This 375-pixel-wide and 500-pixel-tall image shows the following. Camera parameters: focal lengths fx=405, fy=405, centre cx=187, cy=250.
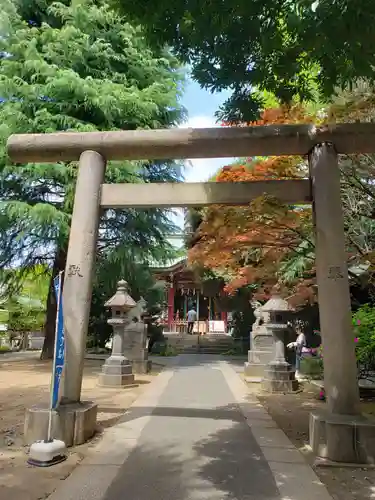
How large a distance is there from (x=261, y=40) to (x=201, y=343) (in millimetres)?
20154

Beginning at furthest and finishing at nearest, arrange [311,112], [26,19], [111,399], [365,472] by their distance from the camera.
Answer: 1. [26,19]
2. [311,112]
3. [111,399]
4. [365,472]

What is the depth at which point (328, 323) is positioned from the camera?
4.73 m

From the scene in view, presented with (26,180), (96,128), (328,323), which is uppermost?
(96,128)

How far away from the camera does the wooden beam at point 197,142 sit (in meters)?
5.25

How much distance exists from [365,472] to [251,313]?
16045mm

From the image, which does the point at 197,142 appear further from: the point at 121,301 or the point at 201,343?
the point at 201,343

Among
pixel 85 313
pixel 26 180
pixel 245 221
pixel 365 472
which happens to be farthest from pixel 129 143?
pixel 26 180

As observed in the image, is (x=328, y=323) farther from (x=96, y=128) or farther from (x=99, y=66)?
(x=99, y=66)

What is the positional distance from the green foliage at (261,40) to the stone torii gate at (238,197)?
0.67m

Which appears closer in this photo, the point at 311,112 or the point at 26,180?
the point at 311,112

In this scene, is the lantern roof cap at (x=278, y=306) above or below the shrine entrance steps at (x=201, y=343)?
above

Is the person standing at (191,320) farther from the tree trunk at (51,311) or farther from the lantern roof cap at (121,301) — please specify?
the lantern roof cap at (121,301)

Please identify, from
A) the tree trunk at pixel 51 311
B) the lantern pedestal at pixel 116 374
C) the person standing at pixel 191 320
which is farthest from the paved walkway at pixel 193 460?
the person standing at pixel 191 320

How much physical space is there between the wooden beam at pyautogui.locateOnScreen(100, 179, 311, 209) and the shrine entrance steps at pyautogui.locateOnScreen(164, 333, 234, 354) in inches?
642
